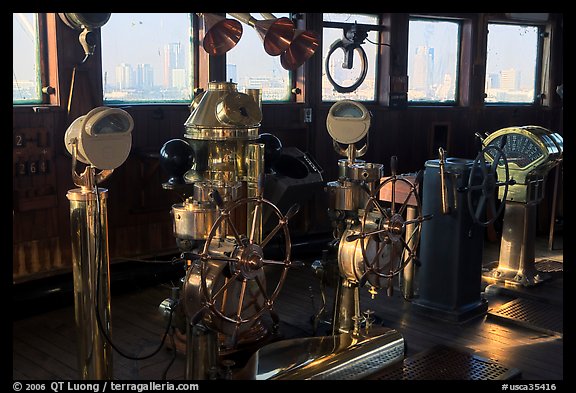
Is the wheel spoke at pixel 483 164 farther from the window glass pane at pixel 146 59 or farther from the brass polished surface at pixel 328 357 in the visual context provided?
the window glass pane at pixel 146 59

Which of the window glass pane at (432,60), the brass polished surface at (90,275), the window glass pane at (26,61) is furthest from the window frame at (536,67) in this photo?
the brass polished surface at (90,275)

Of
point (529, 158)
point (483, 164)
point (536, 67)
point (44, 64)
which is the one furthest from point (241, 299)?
point (536, 67)

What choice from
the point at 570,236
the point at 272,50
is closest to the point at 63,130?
the point at 272,50

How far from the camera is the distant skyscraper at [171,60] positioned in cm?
468

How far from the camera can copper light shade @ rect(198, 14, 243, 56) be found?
331 cm

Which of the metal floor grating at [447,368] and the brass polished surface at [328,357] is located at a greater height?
the brass polished surface at [328,357]

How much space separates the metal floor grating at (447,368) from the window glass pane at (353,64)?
286cm

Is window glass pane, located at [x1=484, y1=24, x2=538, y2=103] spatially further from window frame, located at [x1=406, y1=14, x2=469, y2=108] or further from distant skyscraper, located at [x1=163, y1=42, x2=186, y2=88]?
distant skyscraper, located at [x1=163, y1=42, x2=186, y2=88]

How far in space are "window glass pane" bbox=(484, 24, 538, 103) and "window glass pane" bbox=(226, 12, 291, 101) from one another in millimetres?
2110

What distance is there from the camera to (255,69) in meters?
Result: 5.19

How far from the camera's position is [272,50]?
3.41 meters

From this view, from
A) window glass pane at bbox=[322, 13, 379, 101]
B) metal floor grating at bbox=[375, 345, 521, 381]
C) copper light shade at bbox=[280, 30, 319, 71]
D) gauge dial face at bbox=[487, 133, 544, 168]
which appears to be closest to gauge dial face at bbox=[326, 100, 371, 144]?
copper light shade at bbox=[280, 30, 319, 71]
